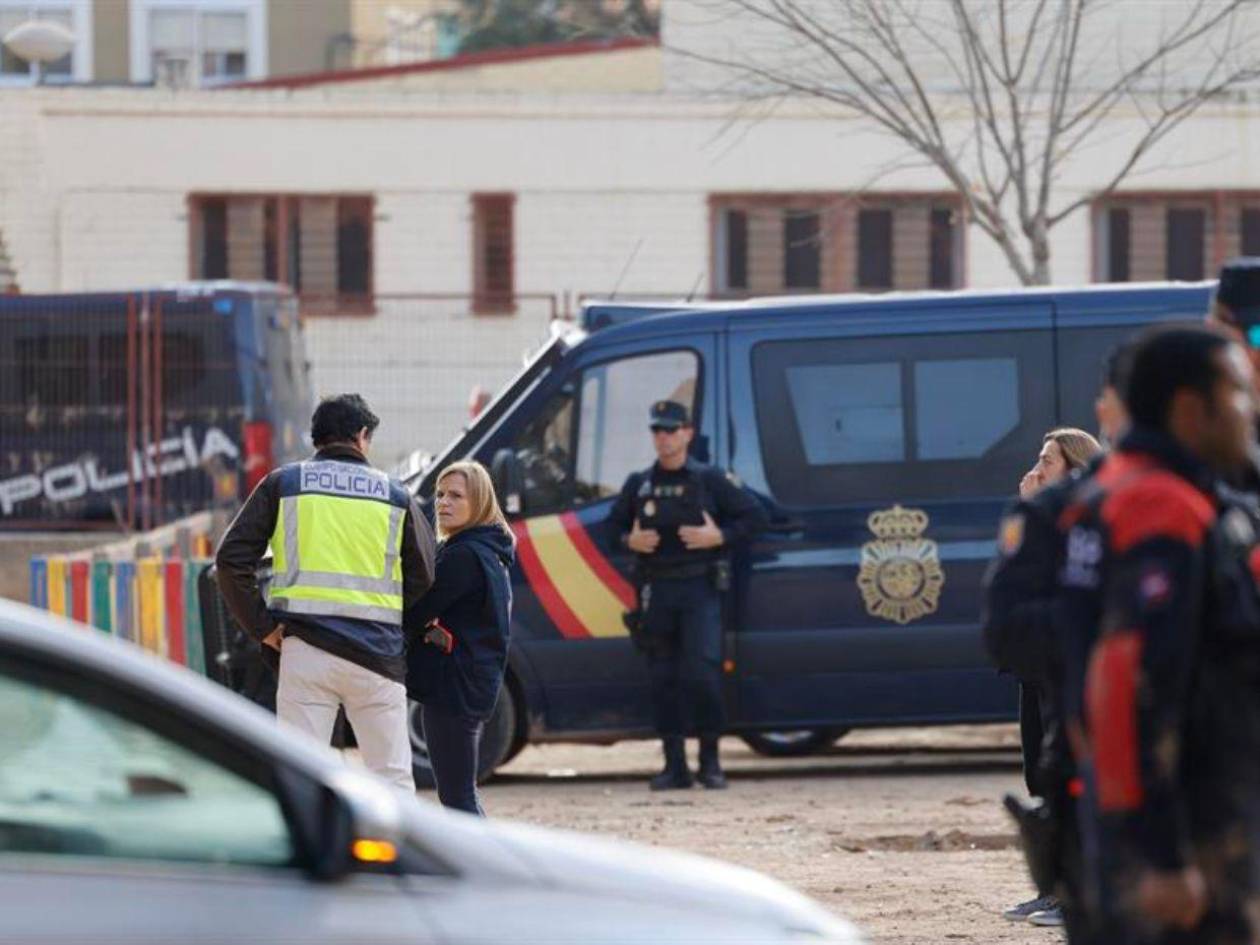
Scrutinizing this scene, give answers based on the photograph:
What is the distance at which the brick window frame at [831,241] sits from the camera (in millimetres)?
32375

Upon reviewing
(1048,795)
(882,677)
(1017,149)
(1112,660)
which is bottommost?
(882,677)

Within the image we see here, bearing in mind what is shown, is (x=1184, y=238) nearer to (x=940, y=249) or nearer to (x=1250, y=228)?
(x=1250, y=228)

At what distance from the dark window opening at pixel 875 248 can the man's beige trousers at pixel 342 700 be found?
922 inches

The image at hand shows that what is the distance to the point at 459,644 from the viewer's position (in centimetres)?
987

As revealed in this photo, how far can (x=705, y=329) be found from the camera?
558 inches

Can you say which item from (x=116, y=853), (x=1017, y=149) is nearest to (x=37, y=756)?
(x=116, y=853)

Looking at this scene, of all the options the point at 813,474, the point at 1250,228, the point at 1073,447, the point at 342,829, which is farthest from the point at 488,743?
the point at 1250,228

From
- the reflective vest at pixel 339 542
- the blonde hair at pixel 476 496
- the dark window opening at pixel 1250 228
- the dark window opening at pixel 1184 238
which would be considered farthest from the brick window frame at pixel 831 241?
the reflective vest at pixel 339 542

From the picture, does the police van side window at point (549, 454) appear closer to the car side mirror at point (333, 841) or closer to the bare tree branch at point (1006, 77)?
the bare tree branch at point (1006, 77)

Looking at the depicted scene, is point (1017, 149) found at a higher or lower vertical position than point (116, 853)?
higher

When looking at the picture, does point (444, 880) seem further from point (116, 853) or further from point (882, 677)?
point (882, 677)

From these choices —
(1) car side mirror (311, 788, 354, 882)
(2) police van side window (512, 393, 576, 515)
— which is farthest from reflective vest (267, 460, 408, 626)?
(1) car side mirror (311, 788, 354, 882)

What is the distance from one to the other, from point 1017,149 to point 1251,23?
7.38m

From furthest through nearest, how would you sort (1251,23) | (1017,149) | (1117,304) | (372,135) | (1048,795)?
(372,135)
(1251,23)
(1017,149)
(1117,304)
(1048,795)
